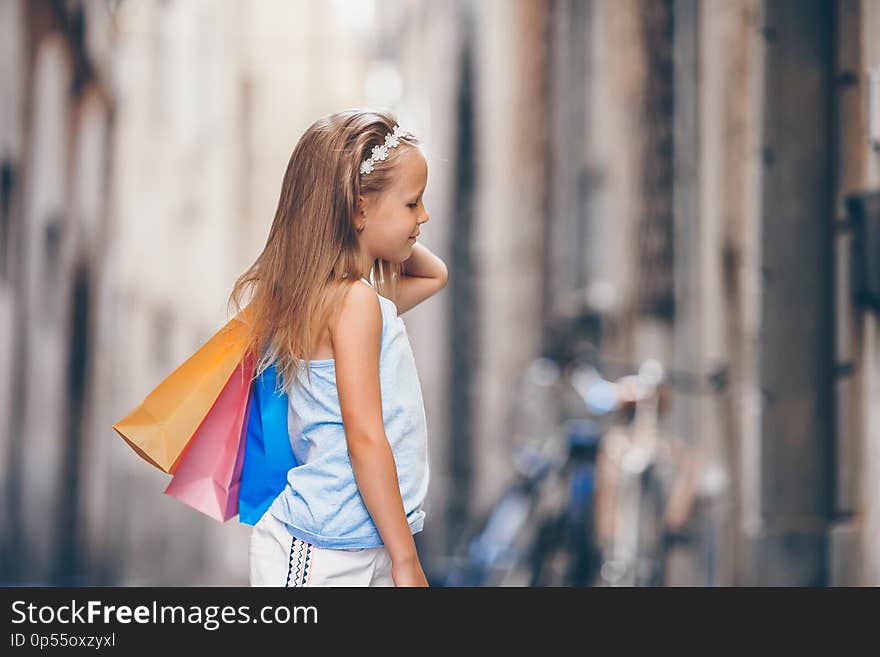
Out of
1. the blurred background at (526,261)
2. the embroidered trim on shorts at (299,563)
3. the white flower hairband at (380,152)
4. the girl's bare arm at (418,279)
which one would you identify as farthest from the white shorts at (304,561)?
the blurred background at (526,261)

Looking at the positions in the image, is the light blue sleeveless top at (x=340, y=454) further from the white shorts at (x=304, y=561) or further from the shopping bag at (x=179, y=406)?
the shopping bag at (x=179, y=406)

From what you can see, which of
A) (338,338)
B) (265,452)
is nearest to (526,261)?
(265,452)

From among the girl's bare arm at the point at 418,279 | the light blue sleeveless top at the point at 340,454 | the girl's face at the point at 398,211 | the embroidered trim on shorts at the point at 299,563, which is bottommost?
the embroidered trim on shorts at the point at 299,563

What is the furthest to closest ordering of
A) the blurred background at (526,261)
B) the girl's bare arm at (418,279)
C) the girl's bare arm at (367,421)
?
the blurred background at (526,261), the girl's bare arm at (418,279), the girl's bare arm at (367,421)

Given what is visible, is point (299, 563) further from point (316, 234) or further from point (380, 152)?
point (380, 152)

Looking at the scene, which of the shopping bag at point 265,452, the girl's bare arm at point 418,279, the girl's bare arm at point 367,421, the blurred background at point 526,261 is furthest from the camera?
the blurred background at point 526,261

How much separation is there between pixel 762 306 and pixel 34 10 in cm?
446

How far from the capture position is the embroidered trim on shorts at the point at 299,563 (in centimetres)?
203

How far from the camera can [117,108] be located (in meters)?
8.52

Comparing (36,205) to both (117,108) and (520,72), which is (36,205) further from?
(520,72)

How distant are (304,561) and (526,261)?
6.90 m

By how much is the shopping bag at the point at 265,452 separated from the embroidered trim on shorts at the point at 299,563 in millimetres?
98

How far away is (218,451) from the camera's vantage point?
6.89 feet
